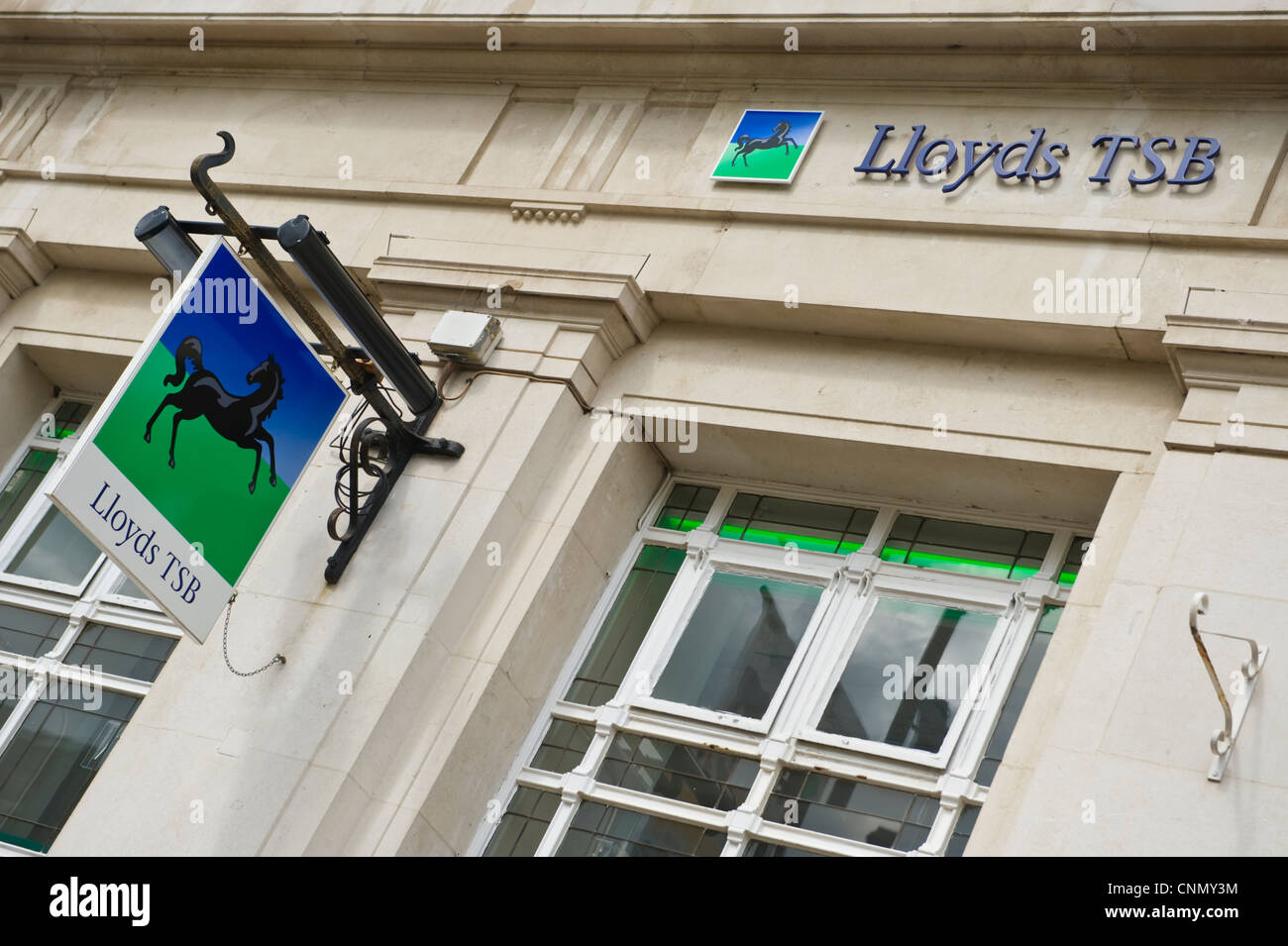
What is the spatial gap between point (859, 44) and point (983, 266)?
188 cm

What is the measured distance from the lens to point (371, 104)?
11.5m

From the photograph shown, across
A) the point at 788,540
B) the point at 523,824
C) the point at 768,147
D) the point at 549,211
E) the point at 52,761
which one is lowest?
the point at 52,761

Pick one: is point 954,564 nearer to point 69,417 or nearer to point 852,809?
point 852,809

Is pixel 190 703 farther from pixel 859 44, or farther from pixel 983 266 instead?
pixel 859 44

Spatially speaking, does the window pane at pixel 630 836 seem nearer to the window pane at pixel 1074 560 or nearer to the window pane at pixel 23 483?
the window pane at pixel 1074 560

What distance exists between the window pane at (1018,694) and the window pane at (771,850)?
0.97 meters

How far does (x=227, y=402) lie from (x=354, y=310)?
33.4 inches

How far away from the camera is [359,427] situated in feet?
28.7

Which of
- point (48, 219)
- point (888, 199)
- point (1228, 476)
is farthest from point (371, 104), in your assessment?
point (1228, 476)

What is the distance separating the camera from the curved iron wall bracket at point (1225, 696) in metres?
6.43

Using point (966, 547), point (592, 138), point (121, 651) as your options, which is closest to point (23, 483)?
point (121, 651)

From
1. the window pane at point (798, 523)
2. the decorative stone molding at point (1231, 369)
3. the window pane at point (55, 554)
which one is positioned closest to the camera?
the decorative stone molding at point (1231, 369)

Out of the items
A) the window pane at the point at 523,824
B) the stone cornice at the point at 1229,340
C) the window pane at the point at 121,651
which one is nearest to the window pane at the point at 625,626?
the window pane at the point at 523,824

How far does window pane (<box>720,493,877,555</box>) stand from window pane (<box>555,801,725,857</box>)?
1911mm
